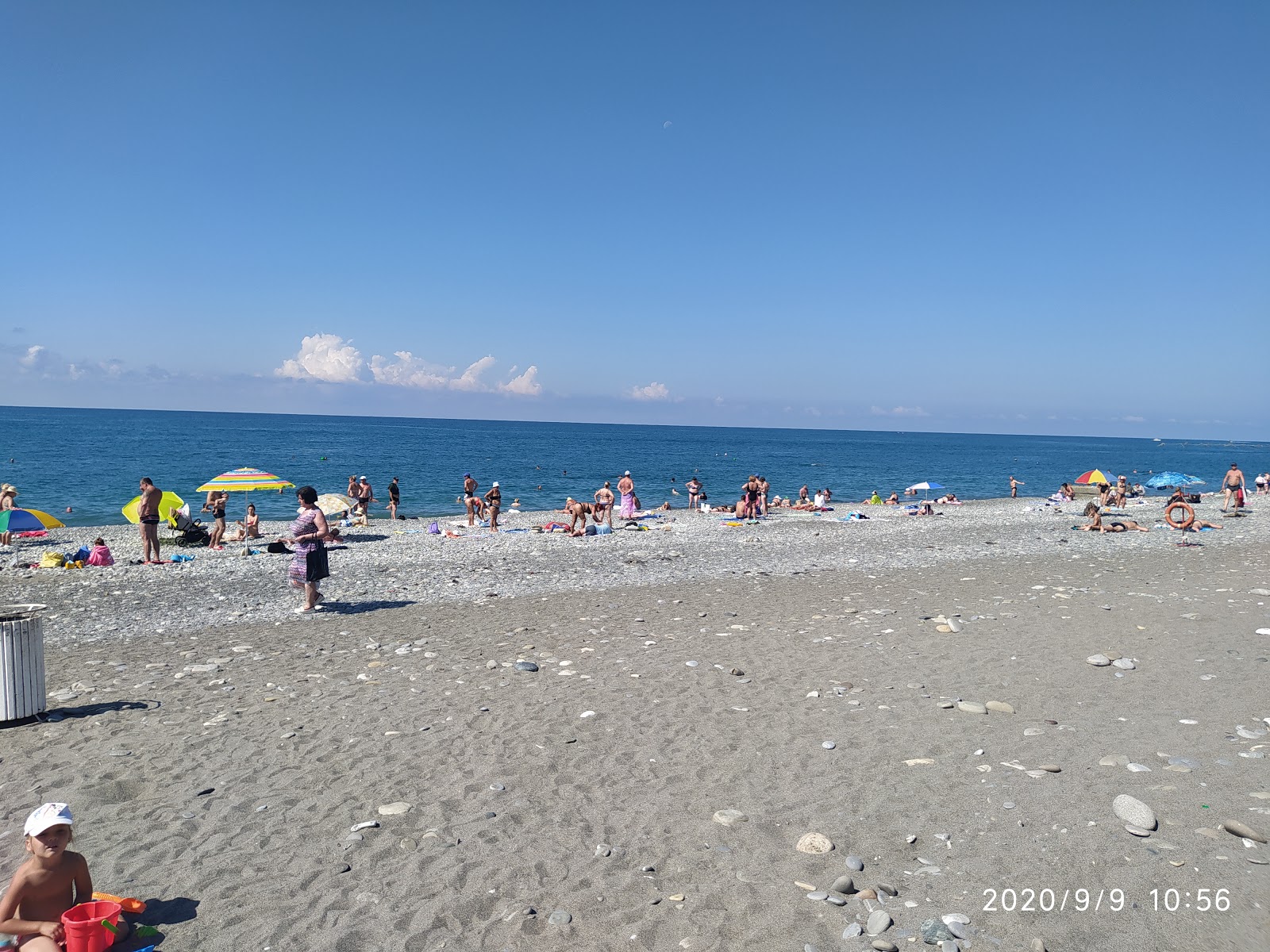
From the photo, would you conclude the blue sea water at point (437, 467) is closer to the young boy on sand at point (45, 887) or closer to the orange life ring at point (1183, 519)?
the orange life ring at point (1183, 519)

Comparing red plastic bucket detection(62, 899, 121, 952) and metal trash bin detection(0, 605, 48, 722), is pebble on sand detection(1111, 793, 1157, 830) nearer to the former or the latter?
red plastic bucket detection(62, 899, 121, 952)

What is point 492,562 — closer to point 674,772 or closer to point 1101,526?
point 674,772

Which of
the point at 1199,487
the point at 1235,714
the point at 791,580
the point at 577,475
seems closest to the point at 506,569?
the point at 791,580

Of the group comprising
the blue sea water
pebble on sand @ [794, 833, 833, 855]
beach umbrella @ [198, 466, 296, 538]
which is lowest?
the blue sea water

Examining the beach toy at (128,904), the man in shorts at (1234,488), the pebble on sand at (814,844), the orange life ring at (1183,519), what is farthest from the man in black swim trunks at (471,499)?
the man in shorts at (1234,488)

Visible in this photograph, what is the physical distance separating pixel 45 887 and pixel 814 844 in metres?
4.66

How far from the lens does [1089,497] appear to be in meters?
46.1

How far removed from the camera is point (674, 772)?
6691 millimetres

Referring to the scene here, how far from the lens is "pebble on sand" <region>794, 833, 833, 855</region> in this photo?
5.36 metres

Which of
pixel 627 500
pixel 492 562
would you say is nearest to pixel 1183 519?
pixel 627 500

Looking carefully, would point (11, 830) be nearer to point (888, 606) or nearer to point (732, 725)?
point (732, 725)

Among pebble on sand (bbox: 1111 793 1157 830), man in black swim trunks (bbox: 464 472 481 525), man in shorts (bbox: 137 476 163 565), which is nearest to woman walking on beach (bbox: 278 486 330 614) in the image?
man in shorts (bbox: 137 476 163 565)

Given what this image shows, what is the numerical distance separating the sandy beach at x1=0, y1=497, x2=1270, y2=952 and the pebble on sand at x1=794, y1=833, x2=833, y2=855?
1.3 inches
